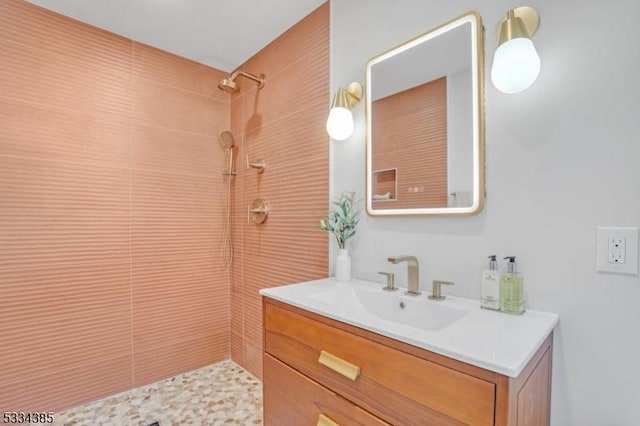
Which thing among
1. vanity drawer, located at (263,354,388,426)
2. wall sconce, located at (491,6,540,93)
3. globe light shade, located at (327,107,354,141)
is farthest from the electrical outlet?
globe light shade, located at (327,107,354,141)

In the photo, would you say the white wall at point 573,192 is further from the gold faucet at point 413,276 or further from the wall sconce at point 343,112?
the wall sconce at point 343,112

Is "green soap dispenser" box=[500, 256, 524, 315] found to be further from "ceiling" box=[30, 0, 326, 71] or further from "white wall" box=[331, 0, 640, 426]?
"ceiling" box=[30, 0, 326, 71]

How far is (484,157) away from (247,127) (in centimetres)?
176

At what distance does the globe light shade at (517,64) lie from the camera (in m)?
0.91

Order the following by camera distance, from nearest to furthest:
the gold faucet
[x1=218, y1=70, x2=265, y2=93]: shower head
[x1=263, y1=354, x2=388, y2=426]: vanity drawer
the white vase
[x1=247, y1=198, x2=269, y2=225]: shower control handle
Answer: [x1=263, y1=354, x2=388, y2=426]: vanity drawer, the gold faucet, the white vase, [x1=218, y1=70, x2=265, y2=93]: shower head, [x1=247, y1=198, x2=269, y2=225]: shower control handle

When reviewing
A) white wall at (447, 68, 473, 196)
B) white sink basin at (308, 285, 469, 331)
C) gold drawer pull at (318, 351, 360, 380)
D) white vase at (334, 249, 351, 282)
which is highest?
white wall at (447, 68, 473, 196)

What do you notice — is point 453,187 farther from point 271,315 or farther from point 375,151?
point 271,315

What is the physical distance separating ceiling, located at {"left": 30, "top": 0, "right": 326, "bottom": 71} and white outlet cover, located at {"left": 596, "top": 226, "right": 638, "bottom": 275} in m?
1.70

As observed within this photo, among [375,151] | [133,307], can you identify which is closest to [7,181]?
[133,307]

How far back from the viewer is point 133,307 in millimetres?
2055

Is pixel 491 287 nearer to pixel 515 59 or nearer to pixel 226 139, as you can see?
pixel 515 59

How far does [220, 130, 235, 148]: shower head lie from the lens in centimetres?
243

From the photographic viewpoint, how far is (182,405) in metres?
1.89

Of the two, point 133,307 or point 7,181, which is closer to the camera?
point 7,181
